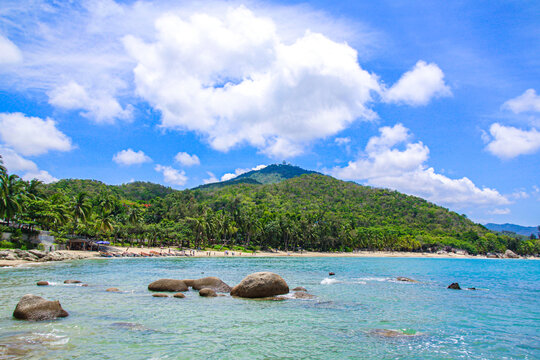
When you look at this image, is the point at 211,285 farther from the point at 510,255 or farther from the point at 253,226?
the point at 510,255

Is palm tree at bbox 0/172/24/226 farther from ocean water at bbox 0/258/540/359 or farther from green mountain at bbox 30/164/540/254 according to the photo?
ocean water at bbox 0/258/540/359

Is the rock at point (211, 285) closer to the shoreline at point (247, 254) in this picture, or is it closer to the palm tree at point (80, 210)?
the shoreline at point (247, 254)

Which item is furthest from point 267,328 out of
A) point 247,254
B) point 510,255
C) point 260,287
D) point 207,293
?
point 510,255

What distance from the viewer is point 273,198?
193500mm

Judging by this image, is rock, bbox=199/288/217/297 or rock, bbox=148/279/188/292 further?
rock, bbox=148/279/188/292

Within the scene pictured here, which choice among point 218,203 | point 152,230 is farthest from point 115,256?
point 218,203

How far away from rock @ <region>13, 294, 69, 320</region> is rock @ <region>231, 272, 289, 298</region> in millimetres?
10196

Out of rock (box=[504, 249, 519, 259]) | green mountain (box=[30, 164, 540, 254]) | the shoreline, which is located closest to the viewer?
the shoreline

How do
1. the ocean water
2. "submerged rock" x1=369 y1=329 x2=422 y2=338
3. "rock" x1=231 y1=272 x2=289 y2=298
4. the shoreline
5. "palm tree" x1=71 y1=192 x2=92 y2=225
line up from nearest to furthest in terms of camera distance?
1. the ocean water
2. "submerged rock" x1=369 y1=329 x2=422 y2=338
3. "rock" x1=231 y1=272 x2=289 y2=298
4. the shoreline
5. "palm tree" x1=71 y1=192 x2=92 y2=225

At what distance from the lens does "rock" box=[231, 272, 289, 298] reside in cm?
2184

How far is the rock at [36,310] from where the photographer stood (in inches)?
566

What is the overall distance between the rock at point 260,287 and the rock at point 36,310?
33.5 feet

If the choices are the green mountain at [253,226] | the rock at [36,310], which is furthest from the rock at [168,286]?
Result: the green mountain at [253,226]

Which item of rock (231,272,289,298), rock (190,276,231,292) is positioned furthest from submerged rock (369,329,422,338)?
rock (190,276,231,292)
